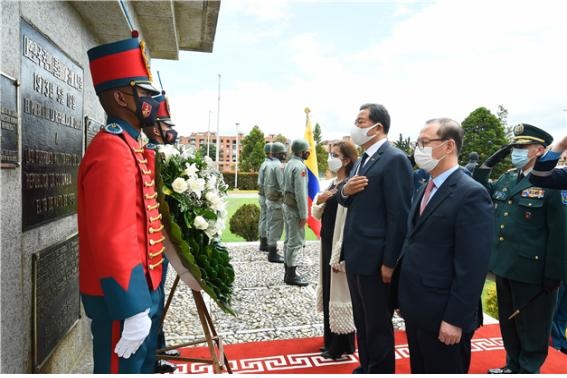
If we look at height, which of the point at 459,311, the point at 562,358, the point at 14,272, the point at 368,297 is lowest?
the point at 562,358

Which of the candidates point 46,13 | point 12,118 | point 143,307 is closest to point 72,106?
point 46,13

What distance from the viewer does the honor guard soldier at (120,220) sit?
6.12 feet

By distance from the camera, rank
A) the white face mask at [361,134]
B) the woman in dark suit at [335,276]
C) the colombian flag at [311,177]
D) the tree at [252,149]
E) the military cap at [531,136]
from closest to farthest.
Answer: the white face mask at [361,134] → the military cap at [531,136] → the woman in dark suit at [335,276] → the colombian flag at [311,177] → the tree at [252,149]

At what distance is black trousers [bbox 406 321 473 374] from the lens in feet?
7.77

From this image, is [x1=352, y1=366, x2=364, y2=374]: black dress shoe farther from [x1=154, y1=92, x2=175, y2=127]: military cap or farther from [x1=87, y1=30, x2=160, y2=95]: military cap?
[x1=154, y1=92, x2=175, y2=127]: military cap

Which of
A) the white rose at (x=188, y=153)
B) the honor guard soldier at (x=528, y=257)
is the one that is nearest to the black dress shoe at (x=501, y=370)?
the honor guard soldier at (x=528, y=257)

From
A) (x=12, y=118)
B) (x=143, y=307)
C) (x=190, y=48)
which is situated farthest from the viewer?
(x=190, y=48)

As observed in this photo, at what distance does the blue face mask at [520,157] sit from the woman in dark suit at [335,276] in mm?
1487

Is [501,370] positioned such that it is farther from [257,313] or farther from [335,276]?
[257,313]

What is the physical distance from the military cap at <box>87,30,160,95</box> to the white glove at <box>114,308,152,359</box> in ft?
4.30

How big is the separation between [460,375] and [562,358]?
2.57m

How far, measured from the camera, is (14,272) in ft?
7.68

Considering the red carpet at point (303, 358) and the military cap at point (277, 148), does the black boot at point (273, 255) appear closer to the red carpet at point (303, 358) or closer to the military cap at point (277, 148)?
the military cap at point (277, 148)

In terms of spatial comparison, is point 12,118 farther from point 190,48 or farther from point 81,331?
point 190,48
